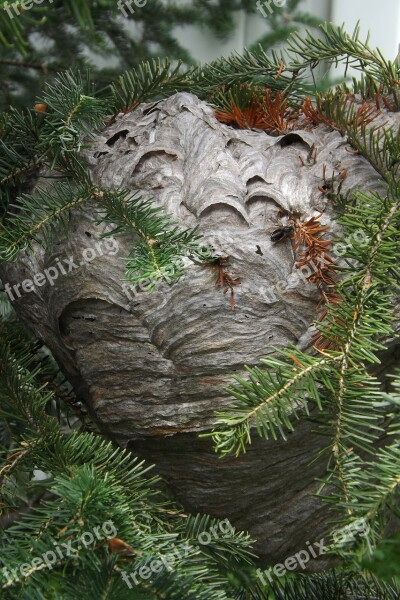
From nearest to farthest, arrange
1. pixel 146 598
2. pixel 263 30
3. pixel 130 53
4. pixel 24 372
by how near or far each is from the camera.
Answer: pixel 146 598
pixel 24 372
pixel 130 53
pixel 263 30

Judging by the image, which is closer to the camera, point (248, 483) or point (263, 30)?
point (248, 483)

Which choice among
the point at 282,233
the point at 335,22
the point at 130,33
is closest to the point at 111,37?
the point at 130,33

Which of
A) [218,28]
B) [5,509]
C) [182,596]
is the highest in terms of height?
[218,28]

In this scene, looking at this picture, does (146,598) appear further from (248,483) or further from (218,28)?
(218,28)

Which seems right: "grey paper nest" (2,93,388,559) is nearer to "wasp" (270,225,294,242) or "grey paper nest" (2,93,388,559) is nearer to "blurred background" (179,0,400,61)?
"wasp" (270,225,294,242)

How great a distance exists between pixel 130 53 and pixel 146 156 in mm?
558

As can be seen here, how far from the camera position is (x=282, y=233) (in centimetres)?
65

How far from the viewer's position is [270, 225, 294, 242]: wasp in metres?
0.65

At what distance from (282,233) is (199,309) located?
98 mm

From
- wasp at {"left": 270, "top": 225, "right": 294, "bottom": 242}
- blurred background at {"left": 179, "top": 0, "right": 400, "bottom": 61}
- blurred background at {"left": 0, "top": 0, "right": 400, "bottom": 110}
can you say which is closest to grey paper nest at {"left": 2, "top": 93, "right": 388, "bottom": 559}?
wasp at {"left": 270, "top": 225, "right": 294, "bottom": 242}

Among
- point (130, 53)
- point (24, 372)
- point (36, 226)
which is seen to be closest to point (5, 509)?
point (24, 372)

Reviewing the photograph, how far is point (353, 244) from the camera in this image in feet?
1.88

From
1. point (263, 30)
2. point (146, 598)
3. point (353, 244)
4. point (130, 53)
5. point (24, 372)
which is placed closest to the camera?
point (146, 598)

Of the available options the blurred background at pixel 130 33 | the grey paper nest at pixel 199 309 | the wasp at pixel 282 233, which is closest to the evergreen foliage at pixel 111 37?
the blurred background at pixel 130 33
